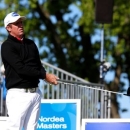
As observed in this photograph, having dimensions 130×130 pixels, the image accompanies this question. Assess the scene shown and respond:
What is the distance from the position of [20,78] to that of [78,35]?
2017cm

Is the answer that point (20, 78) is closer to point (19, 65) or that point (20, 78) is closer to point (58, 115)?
point (19, 65)

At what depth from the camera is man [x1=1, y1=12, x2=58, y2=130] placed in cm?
983

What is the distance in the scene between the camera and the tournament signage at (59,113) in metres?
12.2

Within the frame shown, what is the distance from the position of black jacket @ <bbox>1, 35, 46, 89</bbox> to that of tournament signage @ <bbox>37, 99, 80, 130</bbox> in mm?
2252

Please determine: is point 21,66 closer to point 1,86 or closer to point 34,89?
point 34,89

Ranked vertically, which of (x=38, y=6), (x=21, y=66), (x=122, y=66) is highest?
(x=38, y=6)

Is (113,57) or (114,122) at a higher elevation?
(113,57)

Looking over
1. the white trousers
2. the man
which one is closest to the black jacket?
the man

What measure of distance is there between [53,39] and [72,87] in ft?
48.2

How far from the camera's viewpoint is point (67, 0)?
1105 inches

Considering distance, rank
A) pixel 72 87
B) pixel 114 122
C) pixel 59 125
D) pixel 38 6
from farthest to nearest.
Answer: pixel 38 6, pixel 72 87, pixel 59 125, pixel 114 122

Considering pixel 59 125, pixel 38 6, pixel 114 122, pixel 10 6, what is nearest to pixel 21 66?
pixel 114 122

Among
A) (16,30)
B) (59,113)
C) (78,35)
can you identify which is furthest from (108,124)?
(78,35)

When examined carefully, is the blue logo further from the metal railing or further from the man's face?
the man's face
